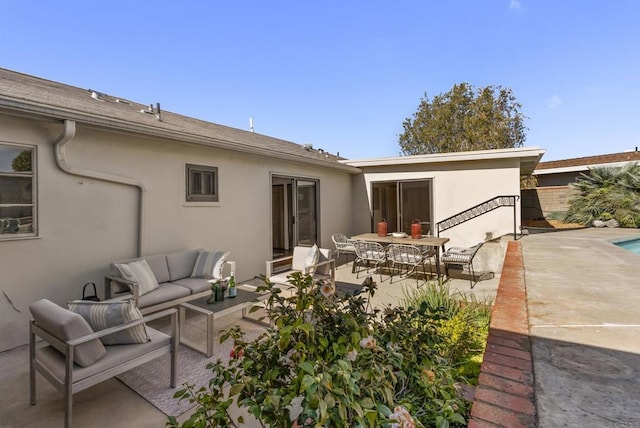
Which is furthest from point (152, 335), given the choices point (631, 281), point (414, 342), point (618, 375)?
point (631, 281)

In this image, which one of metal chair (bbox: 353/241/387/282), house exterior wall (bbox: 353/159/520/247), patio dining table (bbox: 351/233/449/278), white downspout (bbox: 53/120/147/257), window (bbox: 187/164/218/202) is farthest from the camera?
house exterior wall (bbox: 353/159/520/247)

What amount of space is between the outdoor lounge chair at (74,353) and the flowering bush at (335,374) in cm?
151

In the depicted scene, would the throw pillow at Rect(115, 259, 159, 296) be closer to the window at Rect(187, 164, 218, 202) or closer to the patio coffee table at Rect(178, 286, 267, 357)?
the patio coffee table at Rect(178, 286, 267, 357)

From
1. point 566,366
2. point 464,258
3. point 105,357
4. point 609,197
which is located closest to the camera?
point 566,366

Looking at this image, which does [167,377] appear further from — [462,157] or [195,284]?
[462,157]

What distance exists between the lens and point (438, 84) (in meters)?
21.9

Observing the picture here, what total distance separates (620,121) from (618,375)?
22865 millimetres

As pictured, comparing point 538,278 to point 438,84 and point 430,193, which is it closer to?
point 430,193

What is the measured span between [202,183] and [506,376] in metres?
5.88

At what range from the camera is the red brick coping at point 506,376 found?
1.44 m

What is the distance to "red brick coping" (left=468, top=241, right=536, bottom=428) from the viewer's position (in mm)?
1438

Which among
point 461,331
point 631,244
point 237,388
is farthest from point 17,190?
point 631,244

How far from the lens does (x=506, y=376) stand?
176 cm

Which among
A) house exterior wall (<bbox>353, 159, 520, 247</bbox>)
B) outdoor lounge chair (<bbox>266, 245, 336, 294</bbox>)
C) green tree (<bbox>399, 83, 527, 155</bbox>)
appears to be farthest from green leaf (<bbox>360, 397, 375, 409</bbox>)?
green tree (<bbox>399, 83, 527, 155</bbox>)
